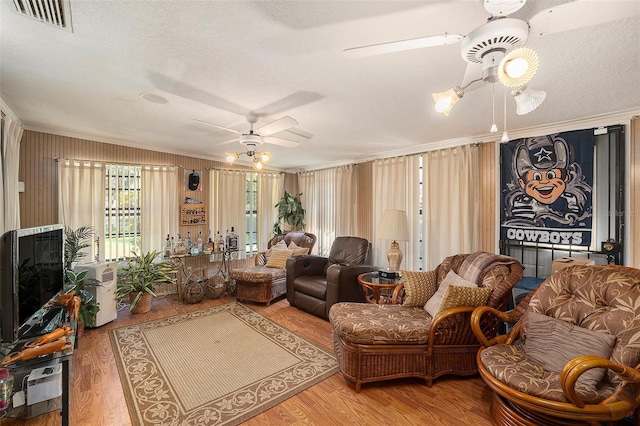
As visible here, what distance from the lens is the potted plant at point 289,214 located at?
5.64 metres

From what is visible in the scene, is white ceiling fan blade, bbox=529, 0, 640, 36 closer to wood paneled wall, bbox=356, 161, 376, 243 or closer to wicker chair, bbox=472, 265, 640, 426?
wicker chair, bbox=472, 265, 640, 426

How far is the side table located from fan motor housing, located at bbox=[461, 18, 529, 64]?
7.36ft

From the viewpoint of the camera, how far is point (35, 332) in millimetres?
1864

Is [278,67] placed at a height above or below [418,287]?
above

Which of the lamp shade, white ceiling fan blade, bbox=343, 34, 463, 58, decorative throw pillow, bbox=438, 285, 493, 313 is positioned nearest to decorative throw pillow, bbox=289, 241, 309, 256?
the lamp shade

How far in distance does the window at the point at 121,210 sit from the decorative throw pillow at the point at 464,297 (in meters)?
4.21

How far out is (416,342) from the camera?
2.18 m

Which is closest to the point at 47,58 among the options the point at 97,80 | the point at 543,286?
the point at 97,80

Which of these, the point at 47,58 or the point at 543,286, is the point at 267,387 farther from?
the point at 47,58

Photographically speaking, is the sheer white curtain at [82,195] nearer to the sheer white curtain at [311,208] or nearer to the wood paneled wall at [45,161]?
the wood paneled wall at [45,161]

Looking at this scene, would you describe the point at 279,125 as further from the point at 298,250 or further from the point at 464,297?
the point at 298,250

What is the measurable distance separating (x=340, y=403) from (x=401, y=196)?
2958mm

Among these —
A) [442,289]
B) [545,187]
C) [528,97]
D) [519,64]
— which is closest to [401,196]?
A: [545,187]

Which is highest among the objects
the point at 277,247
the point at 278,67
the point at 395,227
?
the point at 278,67
